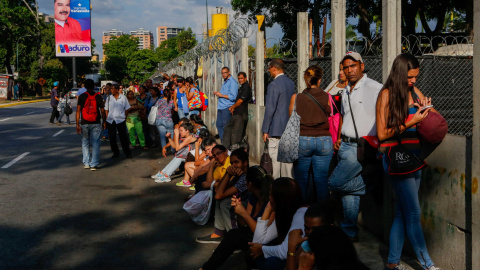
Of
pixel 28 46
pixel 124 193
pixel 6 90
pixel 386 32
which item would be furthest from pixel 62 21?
pixel 386 32

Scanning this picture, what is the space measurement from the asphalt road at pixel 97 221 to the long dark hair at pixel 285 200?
1070 millimetres

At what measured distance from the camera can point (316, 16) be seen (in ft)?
86.7

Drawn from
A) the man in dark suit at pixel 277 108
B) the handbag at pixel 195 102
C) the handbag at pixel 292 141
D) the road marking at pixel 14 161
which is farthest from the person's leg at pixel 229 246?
the handbag at pixel 195 102

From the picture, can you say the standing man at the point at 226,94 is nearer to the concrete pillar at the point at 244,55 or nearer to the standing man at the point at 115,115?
the concrete pillar at the point at 244,55

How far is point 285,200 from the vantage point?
4.38m

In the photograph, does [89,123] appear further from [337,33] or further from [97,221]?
[337,33]

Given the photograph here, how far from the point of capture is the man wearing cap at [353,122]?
5.08m

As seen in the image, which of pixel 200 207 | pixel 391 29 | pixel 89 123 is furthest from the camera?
pixel 89 123

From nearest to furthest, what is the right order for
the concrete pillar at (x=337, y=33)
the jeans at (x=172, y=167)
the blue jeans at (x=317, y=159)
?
the blue jeans at (x=317, y=159), the concrete pillar at (x=337, y=33), the jeans at (x=172, y=167)

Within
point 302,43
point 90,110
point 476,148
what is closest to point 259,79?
point 302,43

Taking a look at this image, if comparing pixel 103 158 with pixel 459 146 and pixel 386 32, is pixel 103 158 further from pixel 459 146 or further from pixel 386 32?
pixel 459 146

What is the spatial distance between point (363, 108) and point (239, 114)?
636cm

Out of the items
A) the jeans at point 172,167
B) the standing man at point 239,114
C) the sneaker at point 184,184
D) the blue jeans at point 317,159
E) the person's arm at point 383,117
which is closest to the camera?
the person's arm at point 383,117

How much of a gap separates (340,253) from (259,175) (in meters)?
2.59
